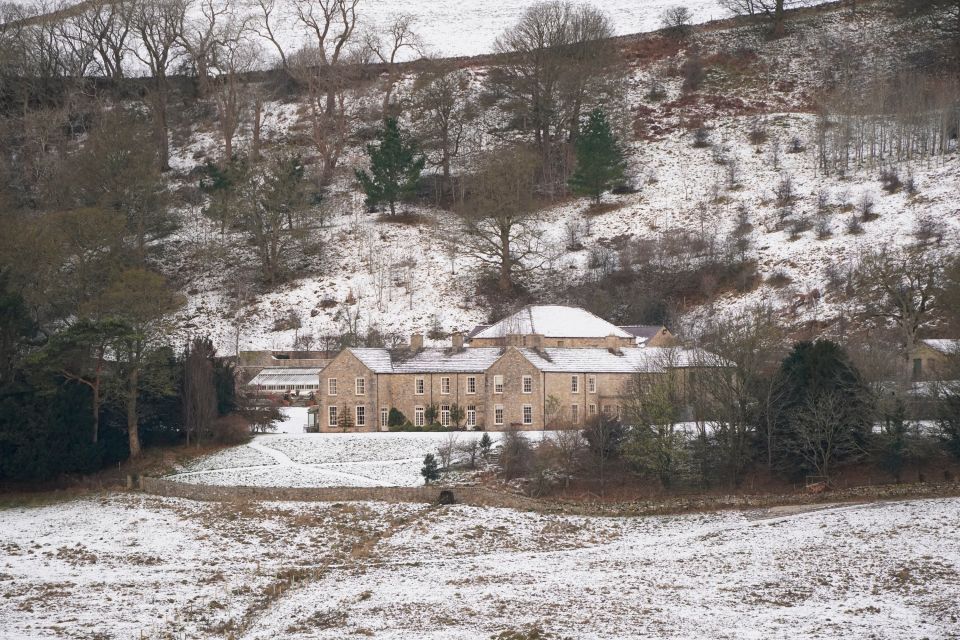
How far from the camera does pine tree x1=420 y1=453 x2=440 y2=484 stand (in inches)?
1794

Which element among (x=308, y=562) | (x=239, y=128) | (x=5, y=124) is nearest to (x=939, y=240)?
(x=308, y=562)

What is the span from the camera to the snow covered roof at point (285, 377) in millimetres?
72500

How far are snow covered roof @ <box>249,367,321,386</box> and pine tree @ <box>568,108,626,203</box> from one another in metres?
29.8

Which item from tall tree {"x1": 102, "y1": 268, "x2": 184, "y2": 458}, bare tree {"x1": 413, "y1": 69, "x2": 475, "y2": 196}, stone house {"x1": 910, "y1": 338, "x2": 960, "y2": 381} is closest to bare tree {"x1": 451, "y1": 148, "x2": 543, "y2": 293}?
bare tree {"x1": 413, "y1": 69, "x2": 475, "y2": 196}

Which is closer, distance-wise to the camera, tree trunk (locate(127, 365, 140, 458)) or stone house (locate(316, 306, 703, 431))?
tree trunk (locate(127, 365, 140, 458))

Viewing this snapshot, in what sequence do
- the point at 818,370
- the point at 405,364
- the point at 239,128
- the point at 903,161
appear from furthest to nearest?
the point at 239,128 < the point at 903,161 < the point at 405,364 < the point at 818,370

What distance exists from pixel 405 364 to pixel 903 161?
158 feet

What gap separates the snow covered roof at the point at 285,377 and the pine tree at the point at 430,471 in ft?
91.2

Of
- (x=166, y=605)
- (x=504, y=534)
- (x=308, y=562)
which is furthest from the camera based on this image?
(x=504, y=534)

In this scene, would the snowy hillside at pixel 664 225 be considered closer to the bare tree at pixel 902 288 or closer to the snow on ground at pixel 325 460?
the bare tree at pixel 902 288

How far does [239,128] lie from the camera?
11344 centimetres

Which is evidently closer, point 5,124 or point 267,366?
point 267,366

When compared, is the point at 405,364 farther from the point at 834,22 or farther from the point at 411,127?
the point at 834,22

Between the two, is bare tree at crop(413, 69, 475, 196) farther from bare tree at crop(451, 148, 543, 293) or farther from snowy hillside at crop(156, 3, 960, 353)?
bare tree at crop(451, 148, 543, 293)
